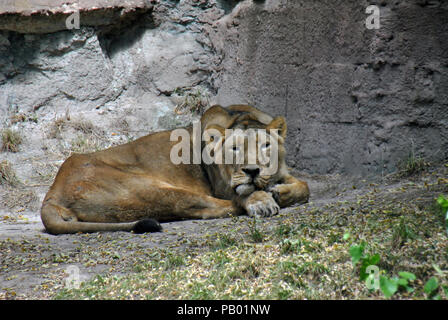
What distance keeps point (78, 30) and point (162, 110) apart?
1.77 meters

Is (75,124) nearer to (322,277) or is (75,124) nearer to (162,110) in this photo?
(162,110)

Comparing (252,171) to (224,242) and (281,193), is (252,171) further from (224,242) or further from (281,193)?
(224,242)

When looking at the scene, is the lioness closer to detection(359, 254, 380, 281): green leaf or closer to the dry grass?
detection(359, 254, 380, 281): green leaf

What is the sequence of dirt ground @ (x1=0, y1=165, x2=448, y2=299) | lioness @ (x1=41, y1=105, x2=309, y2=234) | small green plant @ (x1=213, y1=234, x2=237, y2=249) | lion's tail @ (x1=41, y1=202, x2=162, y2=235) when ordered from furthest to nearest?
lioness @ (x1=41, y1=105, x2=309, y2=234) → lion's tail @ (x1=41, y1=202, x2=162, y2=235) → small green plant @ (x1=213, y1=234, x2=237, y2=249) → dirt ground @ (x1=0, y1=165, x2=448, y2=299)

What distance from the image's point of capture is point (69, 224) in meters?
6.29

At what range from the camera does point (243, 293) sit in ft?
13.0

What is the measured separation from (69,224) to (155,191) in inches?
35.8

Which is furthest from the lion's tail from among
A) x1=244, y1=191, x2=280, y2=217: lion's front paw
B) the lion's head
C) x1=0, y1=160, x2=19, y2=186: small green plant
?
x1=0, y1=160, x2=19, y2=186: small green plant

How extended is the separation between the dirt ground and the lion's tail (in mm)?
105

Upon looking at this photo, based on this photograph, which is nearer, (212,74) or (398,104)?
(398,104)

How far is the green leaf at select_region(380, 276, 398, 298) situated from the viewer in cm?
344

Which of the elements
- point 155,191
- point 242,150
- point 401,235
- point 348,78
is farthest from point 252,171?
point 401,235

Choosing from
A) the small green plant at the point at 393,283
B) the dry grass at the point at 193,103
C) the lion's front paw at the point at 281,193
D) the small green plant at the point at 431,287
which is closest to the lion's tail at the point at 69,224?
the lion's front paw at the point at 281,193

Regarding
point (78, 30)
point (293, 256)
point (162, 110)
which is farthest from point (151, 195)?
point (78, 30)
